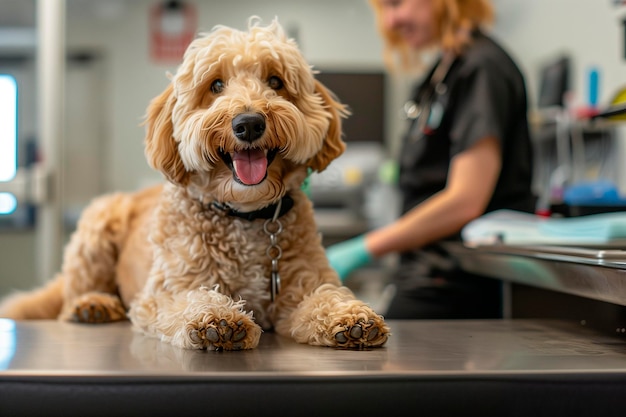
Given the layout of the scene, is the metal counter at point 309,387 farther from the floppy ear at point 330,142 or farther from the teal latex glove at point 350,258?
the teal latex glove at point 350,258

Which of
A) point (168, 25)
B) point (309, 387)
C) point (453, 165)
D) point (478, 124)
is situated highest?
point (168, 25)

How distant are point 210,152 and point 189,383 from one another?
376 mm

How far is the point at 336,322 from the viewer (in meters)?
0.94

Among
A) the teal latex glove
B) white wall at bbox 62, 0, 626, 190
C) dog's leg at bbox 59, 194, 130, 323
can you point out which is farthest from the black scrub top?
white wall at bbox 62, 0, 626, 190

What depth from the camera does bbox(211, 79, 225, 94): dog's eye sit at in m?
1.06

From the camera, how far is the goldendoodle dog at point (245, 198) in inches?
38.3

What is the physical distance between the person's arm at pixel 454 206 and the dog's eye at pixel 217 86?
909 millimetres

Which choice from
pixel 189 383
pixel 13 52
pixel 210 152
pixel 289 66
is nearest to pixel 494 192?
pixel 289 66

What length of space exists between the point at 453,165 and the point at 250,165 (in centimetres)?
98

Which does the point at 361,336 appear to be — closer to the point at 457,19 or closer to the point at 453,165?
the point at 453,165

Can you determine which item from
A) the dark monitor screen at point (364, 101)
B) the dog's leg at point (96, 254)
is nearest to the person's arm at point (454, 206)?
the dog's leg at point (96, 254)

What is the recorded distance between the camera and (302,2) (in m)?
4.42

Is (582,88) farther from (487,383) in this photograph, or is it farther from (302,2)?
(487,383)

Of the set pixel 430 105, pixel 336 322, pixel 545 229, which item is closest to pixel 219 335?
pixel 336 322
